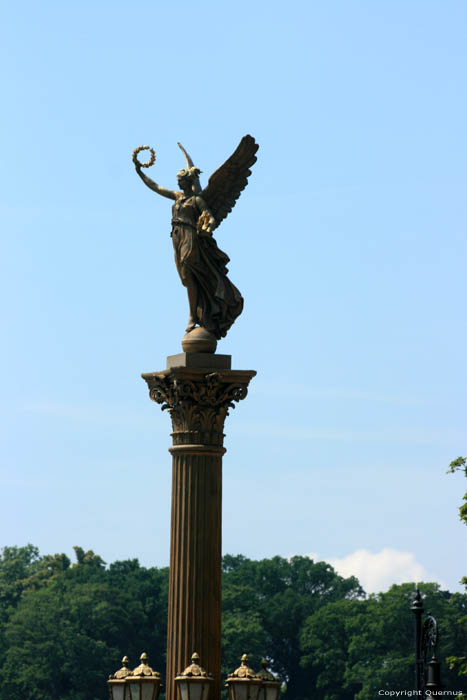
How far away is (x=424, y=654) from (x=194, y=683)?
23.9ft

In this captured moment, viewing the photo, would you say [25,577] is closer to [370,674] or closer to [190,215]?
[370,674]

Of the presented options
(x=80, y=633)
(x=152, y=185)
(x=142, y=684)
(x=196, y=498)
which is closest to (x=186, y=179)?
(x=152, y=185)

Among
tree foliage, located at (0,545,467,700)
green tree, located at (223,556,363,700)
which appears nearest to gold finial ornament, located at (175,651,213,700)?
tree foliage, located at (0,545,467,700)

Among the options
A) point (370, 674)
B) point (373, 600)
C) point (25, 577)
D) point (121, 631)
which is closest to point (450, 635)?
point (370, 674)

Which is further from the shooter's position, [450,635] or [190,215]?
[450,635]

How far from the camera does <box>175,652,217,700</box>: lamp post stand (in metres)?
22.3

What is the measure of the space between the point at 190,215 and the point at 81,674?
9639cm

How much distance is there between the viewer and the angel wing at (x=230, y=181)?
2567 centimetres

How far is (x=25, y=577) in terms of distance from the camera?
149125mm

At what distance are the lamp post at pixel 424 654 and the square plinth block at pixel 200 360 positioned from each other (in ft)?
18.0

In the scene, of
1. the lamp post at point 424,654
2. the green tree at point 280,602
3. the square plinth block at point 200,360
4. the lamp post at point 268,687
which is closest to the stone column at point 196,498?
the square plinth block at point 200,360

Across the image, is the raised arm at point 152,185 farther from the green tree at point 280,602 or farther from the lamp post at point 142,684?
the green tree at point 280,602

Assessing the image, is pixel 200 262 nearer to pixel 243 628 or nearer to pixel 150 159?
pixel 150 159

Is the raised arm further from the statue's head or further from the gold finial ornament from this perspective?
the gold finial ornament
